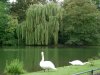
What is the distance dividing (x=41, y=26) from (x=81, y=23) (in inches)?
378

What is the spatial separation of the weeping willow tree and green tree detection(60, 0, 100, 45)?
4.99m

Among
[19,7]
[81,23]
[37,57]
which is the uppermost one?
[19,7]

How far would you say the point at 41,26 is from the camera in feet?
151

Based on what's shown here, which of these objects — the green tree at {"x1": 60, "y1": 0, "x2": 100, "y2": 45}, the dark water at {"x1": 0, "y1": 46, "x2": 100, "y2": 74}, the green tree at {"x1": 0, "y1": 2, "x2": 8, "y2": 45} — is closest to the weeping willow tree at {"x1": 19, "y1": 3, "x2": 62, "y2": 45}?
the green tree at {"x1": 60, "y1": 0, "x2": 100, "y2": 45}

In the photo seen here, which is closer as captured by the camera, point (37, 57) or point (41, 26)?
point (37, 57)

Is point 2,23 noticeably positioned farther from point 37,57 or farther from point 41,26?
point 37,57

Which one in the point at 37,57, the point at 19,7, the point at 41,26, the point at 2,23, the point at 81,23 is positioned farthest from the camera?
the point at 19,7

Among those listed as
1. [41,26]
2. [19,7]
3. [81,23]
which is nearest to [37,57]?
[41,26]

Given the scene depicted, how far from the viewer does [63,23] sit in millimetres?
51500

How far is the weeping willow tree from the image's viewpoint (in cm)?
4588

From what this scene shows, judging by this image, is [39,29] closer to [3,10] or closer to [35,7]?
[35,7]

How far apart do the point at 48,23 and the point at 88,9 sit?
10.1 meters

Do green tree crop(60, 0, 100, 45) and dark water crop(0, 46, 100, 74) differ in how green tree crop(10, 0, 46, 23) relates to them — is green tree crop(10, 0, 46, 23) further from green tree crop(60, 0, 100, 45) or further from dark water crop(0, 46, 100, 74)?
dark water crop(0, 46, 100, 74)

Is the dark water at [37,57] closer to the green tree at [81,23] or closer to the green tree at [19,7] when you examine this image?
the green tree at [81,23]
